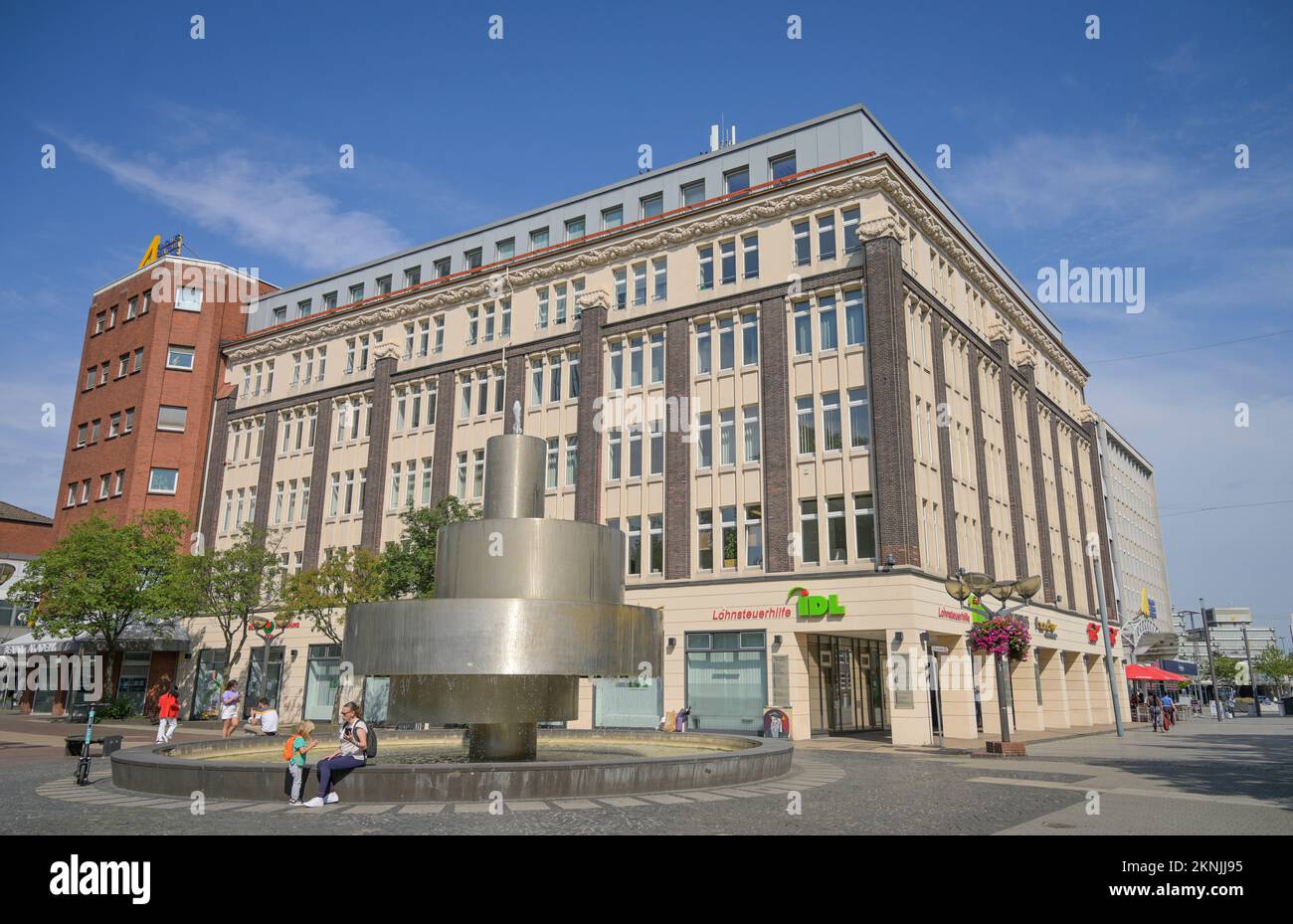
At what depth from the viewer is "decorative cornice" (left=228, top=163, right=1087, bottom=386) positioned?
106ft

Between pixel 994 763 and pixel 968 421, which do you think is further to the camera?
pixel 968 421

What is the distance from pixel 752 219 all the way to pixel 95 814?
29.1 metres

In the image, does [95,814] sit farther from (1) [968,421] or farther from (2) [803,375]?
(1) [968,421]

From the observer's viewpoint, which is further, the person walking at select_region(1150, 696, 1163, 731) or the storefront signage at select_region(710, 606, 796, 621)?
the person walking at select_region(1150, 696, 1163, 731)

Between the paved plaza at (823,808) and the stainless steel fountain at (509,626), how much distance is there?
2.08 meters

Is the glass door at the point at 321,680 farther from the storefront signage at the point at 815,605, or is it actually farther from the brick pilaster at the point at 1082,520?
the brick pilaster at the point at 1082,520

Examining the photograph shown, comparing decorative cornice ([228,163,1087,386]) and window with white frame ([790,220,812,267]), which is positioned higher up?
decorative cornice ([228,163,1087,386])

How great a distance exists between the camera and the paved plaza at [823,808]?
10.6 m

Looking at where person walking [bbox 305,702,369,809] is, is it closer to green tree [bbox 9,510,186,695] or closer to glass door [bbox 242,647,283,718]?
green tree [bbox 9,510,186,695]

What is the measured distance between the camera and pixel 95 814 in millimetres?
11508

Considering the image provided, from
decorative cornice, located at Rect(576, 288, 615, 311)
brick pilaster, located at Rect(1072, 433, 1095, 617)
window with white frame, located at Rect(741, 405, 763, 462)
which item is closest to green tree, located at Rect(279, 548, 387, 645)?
decorative cornice, located at Rect(576, 288, 615, 311)

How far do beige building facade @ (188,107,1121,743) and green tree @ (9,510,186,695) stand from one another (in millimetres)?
5752

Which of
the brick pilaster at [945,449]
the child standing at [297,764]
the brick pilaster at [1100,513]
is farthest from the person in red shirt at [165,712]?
the brick pilaster at [1100,513]
